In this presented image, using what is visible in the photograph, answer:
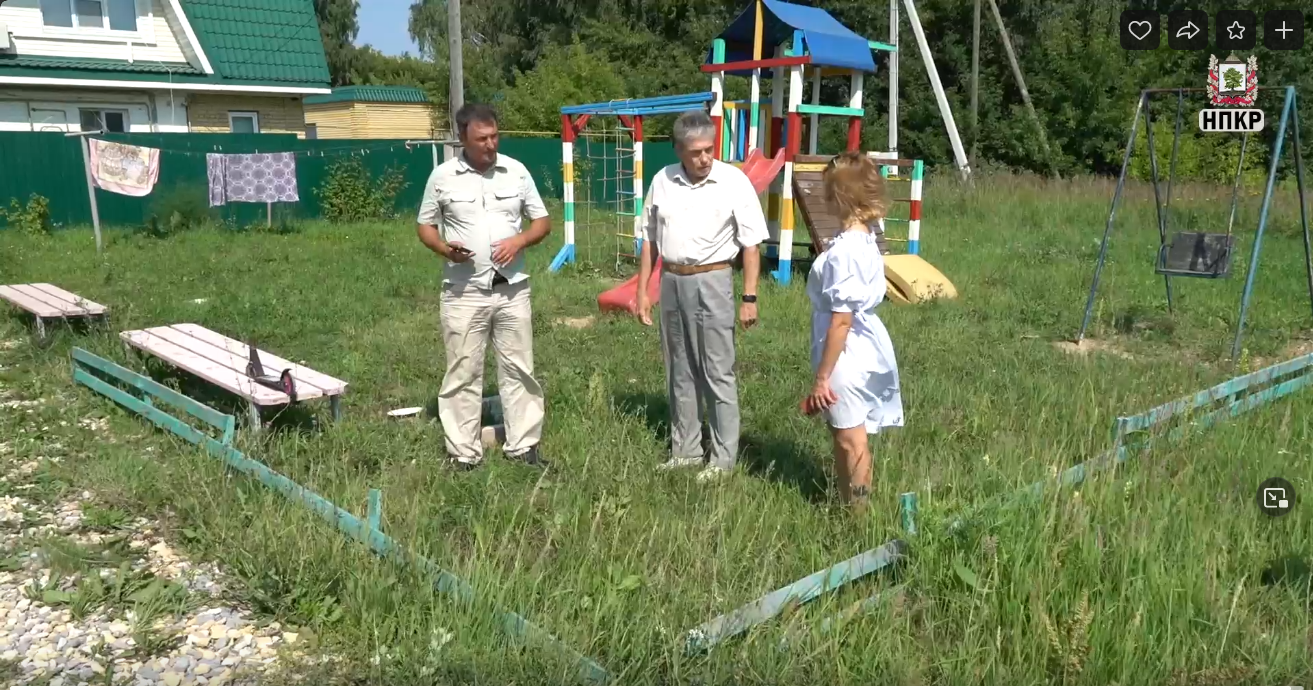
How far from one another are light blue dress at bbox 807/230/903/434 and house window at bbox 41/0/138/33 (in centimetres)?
2152

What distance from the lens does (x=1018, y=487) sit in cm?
379

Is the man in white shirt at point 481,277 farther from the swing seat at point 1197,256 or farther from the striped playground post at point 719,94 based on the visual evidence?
the striped playground post at point 719,94

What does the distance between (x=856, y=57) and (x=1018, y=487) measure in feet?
27.5

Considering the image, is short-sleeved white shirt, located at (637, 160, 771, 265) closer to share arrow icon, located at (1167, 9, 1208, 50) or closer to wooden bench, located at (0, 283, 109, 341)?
share arrow icon, located at (1167, 9, 1208, 50)

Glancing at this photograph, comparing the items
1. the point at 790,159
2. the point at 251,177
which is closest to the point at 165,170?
the point at 251,177

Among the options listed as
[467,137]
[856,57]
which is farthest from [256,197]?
[467,137]

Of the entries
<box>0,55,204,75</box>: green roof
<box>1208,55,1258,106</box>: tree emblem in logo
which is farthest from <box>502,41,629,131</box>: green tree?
<box>1208,55,1258,106</box>: tree emblem in logo

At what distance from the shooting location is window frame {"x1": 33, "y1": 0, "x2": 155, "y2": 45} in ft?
65.0

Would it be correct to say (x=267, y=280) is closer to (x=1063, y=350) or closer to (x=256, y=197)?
(x=256, y=197)

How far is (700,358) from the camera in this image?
449 centimetres

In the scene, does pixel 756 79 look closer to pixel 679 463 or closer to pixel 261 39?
pixel 679 463

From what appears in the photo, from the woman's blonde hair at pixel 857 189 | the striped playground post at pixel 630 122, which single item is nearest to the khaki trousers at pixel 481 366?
the woman's blonde hair at pixel 857 189

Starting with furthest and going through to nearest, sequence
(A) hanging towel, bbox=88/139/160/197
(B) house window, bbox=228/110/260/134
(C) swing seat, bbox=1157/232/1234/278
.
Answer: (B) house window, bbox=228/110/260/134
(A) hanging towel, bbox=88/139/160/197
(C) swing seat, bbox=1157/232/1234/278

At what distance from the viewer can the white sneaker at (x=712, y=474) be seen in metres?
4.30
